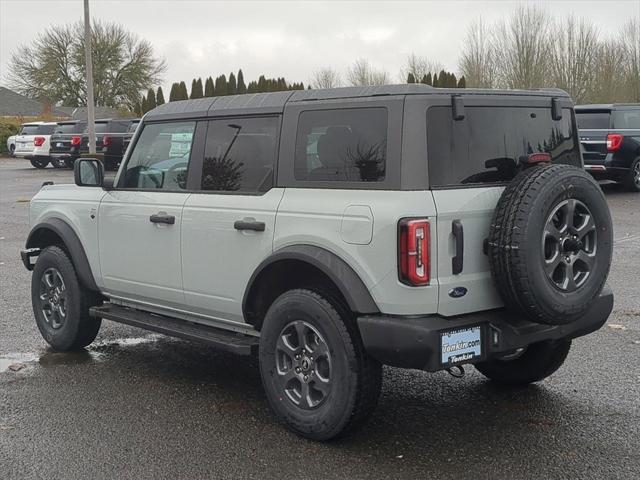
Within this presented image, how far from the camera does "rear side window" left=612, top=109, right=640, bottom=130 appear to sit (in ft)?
54.8

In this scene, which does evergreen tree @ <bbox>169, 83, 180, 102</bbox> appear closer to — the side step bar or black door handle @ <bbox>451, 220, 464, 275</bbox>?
the side step bar

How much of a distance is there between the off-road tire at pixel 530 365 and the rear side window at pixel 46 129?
1170 inches

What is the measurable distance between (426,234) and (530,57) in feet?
136

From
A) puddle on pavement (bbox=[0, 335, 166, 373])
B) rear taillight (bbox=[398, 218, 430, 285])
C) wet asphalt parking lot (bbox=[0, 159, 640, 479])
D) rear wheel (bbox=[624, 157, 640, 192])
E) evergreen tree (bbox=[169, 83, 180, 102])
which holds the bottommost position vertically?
wet asphalt parking lot (bbox=[0, 159, 640, 479])

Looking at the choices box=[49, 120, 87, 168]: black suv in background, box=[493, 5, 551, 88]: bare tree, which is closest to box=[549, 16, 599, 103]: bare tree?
box=[493, 5, 551, 88]: bare tree

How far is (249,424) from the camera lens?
4699 millimetres

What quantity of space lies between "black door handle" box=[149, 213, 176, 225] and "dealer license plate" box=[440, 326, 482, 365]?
6.83ft

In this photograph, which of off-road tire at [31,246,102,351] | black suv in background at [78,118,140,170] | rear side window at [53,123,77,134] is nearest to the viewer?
off-road tire at [31,246,102,351]

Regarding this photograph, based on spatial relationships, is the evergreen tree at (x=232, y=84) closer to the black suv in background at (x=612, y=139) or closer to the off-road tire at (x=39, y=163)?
the off-road tire at (x=39, y=163)

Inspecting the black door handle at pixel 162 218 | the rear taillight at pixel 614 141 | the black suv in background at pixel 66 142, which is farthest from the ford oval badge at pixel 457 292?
the black suv in background at pixel 66 142

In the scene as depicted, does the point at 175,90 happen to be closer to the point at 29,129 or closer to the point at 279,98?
the point at 29,129

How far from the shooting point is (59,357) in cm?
623

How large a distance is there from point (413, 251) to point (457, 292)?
13.5 inches

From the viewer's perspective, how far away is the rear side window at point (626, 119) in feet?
54.8
